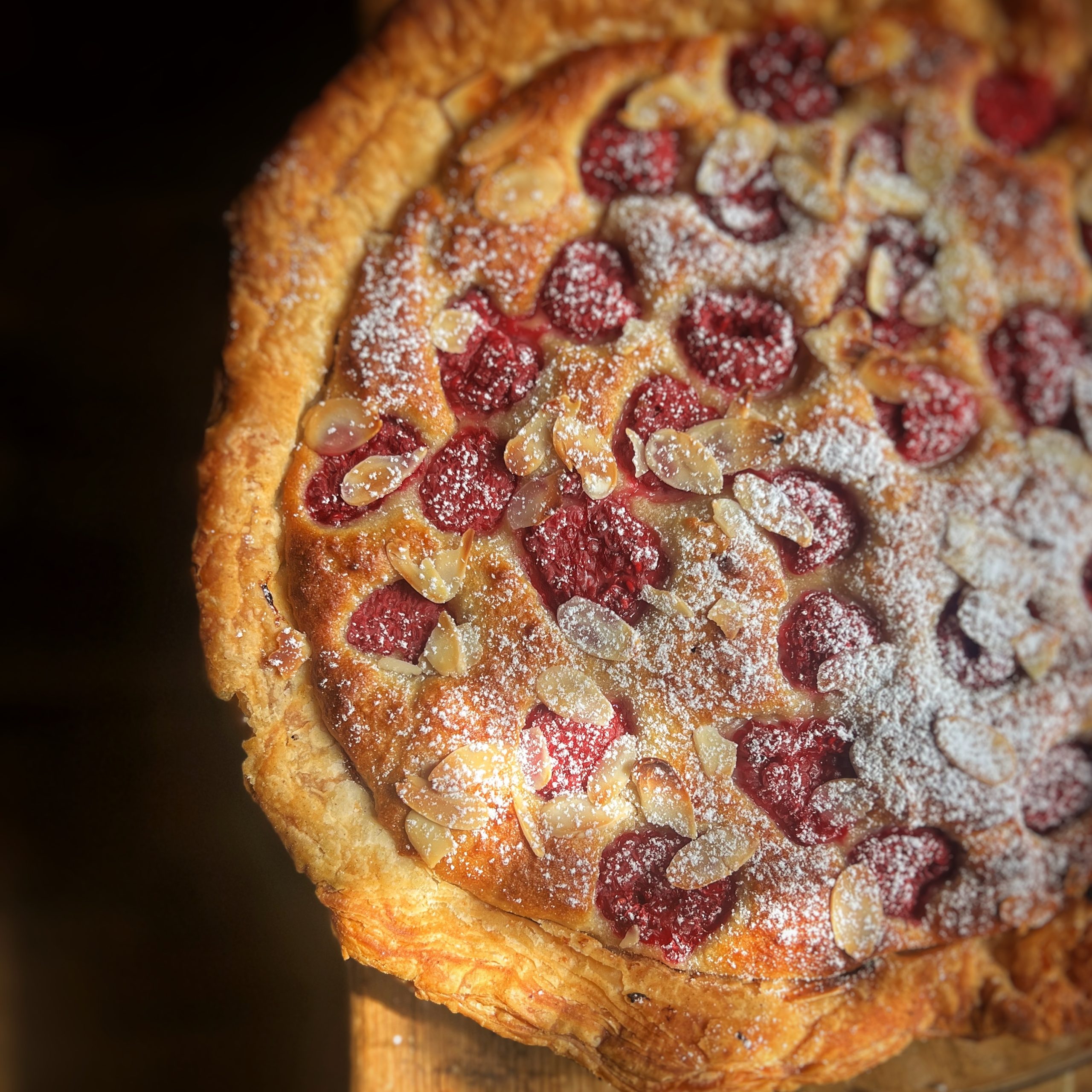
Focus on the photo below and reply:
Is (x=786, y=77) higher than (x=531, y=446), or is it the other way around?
(x=786, y=77)

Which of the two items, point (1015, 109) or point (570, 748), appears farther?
point (1015, 109)

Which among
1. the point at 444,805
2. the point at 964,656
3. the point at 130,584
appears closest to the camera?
the point at 444,805

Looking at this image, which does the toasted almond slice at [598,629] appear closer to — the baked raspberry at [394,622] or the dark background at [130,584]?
the baked raspberry at [394,622]

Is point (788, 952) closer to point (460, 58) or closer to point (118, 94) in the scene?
point (460, 58)

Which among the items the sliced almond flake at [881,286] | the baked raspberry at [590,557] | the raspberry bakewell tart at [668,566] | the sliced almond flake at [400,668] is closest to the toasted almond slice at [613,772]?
the raspberry bakewell tart at [668,566]

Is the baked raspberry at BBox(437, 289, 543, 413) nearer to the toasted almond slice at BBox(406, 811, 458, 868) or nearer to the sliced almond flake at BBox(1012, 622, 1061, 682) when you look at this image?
the toasted almond slice at BBox(406, 811, 458, 868)

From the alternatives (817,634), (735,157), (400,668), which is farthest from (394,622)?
(735,157)

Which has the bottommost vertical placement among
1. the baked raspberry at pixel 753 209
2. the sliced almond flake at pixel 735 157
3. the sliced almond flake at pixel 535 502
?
the sliced almond flake at pixel 535 502

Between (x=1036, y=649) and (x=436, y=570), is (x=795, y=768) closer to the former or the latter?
(x=1036, y=649)
